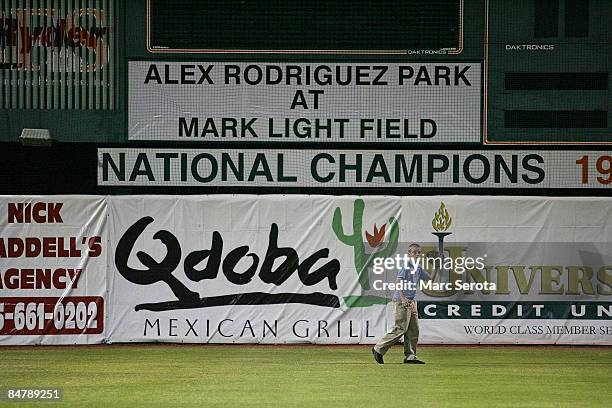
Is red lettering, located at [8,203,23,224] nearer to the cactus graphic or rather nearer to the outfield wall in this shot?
the outfield wall

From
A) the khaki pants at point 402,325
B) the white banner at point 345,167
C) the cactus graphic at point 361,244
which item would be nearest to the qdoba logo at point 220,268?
the cactus graphic at point 361,244

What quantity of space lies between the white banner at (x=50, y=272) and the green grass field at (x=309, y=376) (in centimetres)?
42

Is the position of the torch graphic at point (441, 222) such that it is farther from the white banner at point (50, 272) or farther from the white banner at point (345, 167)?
the white banner at point (50, 272)

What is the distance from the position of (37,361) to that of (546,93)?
863 cm

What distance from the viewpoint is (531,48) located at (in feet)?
52.9

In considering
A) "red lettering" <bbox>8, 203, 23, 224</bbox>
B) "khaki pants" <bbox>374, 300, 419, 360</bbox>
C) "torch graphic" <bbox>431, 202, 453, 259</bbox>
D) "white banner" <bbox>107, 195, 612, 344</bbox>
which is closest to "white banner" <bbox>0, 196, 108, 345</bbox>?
"red lettering" <bbox>8, 203, 23, 224</bbox>

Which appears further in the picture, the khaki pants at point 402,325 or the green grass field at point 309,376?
the khaki pants at point 402,325

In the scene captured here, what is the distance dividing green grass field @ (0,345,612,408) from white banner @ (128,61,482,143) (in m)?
3.39

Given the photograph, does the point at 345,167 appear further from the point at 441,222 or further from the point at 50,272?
the point at 50,272

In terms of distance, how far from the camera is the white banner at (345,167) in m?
16.6

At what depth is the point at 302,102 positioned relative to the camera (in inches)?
648

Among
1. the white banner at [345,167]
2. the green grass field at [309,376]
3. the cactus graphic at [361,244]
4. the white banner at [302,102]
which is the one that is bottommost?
the green grass field at [309,376]

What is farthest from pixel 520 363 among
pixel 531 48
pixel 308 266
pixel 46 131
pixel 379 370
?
pixel 46 131

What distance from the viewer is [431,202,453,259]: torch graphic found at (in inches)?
639
